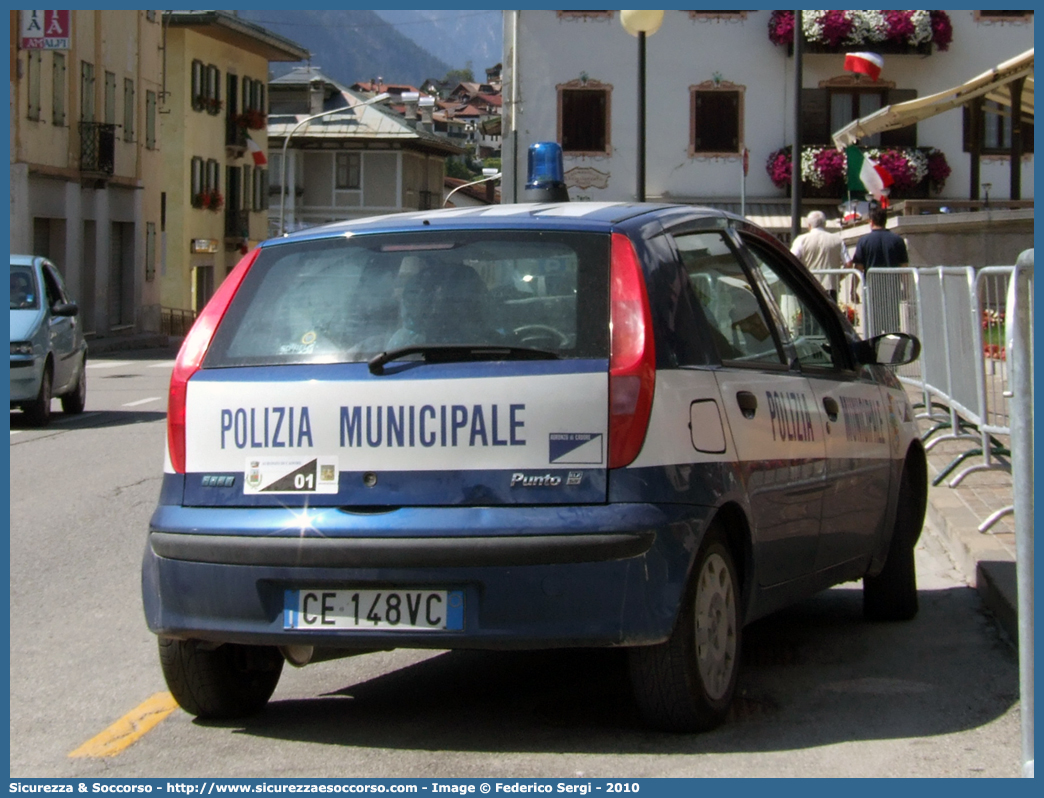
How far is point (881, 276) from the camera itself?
15336mm

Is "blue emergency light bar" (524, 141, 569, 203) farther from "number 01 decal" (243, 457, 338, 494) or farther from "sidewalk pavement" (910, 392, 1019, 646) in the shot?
"number 01 decal" (243, 457, 338, 494)

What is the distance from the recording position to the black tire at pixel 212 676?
201 inches

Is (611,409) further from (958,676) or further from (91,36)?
(91,36)

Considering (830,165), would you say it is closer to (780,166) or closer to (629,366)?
(780,166)

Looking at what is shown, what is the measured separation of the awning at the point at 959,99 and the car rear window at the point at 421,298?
16491mm

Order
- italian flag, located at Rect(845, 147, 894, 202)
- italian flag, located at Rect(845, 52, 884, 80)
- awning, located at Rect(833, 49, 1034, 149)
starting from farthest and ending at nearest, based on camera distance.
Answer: italian flag, located at Rect(845, 52, 884, 80) → italian flag, located at Rect(845, 147, 894, 202) → awning, located at Rect(833, 49, 1034, 149)

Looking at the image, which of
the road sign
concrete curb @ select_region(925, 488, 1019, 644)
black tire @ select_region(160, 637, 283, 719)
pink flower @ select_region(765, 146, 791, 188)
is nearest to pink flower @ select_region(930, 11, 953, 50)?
pink flower @ select_region(765, 146, 791, 188)

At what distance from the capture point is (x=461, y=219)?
5168 millimetres

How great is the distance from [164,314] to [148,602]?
4948 centimetres

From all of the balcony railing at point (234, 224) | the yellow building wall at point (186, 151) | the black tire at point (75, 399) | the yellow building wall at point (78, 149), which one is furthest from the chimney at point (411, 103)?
the black tire at point (75, 399)

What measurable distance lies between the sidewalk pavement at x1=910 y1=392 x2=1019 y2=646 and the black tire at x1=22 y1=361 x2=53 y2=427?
9156 millimetres

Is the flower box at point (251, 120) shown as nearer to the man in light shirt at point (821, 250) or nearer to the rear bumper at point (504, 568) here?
the man in light shirt at point (821, 250)

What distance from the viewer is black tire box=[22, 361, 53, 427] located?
1703cm

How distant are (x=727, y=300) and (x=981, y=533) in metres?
3.42
